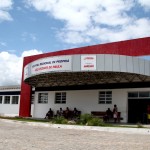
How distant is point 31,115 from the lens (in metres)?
35.3

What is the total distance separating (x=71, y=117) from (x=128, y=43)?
27.2ft

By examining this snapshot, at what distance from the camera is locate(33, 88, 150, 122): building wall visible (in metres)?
27.5

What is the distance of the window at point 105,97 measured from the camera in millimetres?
28531

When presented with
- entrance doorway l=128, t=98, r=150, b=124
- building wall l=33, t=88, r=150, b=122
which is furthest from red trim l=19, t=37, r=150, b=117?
entrance doorway l=128, t=98, r=150, b=124

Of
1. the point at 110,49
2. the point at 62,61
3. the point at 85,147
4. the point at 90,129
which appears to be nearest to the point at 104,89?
the point at 110,49

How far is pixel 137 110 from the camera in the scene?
2714cm

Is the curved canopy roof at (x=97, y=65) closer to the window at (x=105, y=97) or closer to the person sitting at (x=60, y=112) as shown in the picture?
the window at (x=105, y=97)

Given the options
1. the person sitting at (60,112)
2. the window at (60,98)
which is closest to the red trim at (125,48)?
the window at (60,98)

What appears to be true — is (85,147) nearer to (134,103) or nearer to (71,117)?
(134,103)

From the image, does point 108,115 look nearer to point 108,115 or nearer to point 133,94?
point 108,115

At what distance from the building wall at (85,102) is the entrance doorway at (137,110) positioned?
407 mm

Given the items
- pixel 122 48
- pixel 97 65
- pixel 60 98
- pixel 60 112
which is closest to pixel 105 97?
pixel 122 48

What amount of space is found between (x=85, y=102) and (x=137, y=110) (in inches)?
197

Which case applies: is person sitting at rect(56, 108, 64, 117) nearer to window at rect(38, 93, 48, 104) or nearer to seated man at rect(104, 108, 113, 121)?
window at rect(38, 93, 48, 104)
